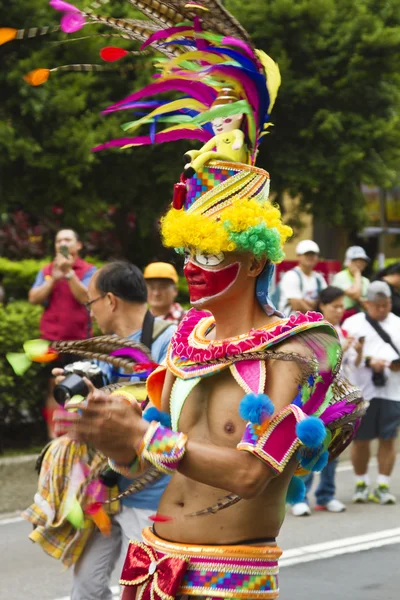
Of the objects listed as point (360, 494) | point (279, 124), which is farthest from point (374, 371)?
point (279, 124)

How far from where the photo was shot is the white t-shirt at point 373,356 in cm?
957

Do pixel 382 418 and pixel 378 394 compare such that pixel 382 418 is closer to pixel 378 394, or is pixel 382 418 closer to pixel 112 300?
pixel 378 394

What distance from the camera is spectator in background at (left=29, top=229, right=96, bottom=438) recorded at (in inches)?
381

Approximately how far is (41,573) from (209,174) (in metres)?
4.39

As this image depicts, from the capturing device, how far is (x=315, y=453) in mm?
3320

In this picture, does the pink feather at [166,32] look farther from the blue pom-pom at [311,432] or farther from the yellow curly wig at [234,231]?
the blue pom-pom at [311,432]

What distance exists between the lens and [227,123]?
3559 mm

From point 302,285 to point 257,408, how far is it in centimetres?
844

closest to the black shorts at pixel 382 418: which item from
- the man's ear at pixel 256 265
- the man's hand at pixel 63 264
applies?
the man's hand at pixel 63 264

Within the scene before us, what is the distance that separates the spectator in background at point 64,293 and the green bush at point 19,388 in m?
0.38

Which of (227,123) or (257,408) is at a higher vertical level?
(227,123)

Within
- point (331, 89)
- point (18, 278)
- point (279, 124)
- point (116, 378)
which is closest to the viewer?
point (116, 378)

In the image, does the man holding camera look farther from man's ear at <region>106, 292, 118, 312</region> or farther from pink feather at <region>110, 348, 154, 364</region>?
pink feather at <region>110, 348, 154, 364</region>

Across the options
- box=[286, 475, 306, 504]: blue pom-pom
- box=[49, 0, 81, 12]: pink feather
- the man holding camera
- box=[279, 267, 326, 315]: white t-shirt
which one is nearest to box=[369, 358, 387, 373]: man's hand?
the man holding camera
